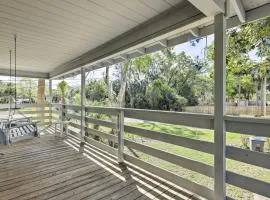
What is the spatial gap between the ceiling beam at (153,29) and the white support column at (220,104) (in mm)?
250

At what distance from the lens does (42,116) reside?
25.2ft

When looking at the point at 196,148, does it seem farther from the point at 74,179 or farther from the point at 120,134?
the point at 74,179

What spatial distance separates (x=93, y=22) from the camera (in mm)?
2812

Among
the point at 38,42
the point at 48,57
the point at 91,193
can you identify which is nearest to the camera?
the point at 91,193

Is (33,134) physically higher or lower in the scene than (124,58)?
lower

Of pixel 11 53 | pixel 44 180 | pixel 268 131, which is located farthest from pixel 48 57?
pixel 268 131

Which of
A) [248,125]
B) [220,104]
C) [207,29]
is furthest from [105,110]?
[248,125]

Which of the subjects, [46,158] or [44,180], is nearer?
[44,180]

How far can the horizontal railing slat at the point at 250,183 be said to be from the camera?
1.80m

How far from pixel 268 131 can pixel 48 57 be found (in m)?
4.96

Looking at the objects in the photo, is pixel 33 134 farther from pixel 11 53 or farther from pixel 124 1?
pixel 124 1

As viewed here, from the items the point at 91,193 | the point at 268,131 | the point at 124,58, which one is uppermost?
the point at 124,58

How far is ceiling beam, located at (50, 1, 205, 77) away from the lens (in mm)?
2219

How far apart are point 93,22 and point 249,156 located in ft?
8.20
